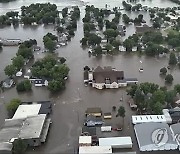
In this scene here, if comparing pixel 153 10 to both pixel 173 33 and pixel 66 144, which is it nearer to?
pixel 173 33

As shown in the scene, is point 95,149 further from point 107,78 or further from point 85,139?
point 107,78

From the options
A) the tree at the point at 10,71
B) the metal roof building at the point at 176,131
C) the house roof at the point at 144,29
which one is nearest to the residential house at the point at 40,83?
the tree at the point at 10,71

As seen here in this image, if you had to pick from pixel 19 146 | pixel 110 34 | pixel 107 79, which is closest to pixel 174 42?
pixel 110 34

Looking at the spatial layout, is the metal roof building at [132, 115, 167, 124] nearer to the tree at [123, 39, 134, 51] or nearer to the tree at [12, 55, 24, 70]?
the tree at [12, 55, 24, 70]

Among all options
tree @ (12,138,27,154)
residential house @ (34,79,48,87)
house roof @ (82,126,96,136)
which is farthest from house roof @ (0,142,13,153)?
residential house @ (34,79,48,87)

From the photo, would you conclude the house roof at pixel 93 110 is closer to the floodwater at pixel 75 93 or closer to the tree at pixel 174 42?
the floodwater at pixel 75 93

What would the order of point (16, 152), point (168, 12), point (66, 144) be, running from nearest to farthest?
point (16, 152)
point (66, 144)
point (168, 12)

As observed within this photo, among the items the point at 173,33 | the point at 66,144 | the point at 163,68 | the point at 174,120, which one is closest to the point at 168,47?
the point at 173,33
